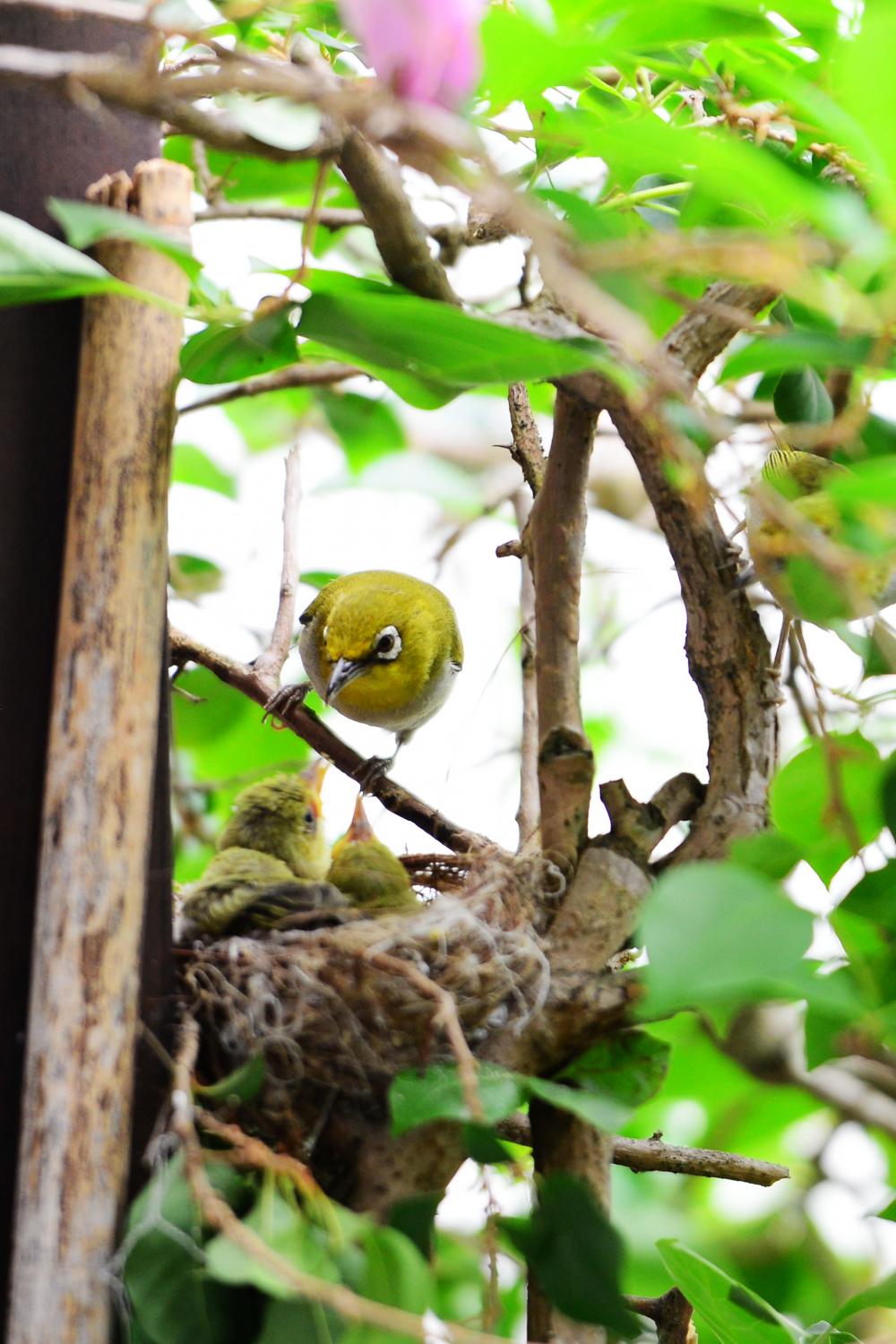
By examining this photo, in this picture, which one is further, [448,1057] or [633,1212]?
[633,1212]

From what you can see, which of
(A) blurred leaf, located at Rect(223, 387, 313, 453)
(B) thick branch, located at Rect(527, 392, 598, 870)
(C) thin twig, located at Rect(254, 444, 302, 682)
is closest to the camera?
(B) thick branch, located at Rect(527, 392, 598, 870)

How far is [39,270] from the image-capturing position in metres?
0.85

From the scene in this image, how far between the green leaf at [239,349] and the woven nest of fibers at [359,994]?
476mm

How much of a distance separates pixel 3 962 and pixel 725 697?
0.65 meters

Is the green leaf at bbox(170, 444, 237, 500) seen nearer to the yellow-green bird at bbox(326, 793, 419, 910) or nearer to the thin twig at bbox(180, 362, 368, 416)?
the thin twig at bbox(180, 362, 368, 416)

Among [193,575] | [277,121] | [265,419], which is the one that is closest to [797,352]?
[277,121]

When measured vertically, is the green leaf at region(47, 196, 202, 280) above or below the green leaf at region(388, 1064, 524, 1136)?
above

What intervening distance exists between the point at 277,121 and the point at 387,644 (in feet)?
4.37

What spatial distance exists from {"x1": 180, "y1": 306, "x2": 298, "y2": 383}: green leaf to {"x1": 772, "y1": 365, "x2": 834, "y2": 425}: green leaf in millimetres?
496

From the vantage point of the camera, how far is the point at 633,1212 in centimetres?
262

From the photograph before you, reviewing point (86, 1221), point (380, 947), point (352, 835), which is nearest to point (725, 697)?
point (380, 947)

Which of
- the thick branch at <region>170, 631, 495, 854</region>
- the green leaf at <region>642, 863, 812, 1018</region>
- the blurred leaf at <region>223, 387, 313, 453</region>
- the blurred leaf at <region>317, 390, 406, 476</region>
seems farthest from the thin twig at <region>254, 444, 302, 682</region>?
the blurred leaf at <region>223, 387, 313, 453</region>

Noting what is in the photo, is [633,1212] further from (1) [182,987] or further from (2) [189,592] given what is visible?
(1) [182,987]

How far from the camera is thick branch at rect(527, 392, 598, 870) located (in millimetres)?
1256
